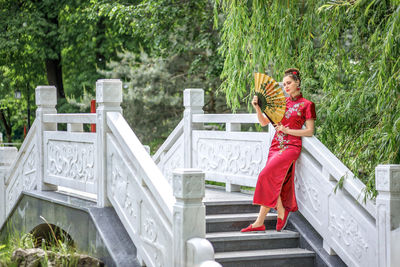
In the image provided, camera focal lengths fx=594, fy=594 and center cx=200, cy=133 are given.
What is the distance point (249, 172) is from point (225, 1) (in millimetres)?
2681

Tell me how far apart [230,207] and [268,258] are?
1.15 metres

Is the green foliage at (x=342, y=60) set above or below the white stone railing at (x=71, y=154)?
above

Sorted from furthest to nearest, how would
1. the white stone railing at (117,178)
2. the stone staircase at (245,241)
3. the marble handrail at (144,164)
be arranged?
the stone staircase at (245,241)
the marble handrail at (144,164)
the white stone railing at (117,178)

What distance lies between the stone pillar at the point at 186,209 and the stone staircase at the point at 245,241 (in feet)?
3.75

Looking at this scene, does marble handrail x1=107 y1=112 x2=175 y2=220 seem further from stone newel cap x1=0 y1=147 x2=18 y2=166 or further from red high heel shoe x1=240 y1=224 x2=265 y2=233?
stone newel cap x1=0 y1=147 x2=18 y2=166

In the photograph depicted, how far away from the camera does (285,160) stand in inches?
261

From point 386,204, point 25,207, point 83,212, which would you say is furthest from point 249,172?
point 25,207

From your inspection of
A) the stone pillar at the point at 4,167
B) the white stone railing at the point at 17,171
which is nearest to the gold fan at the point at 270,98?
the white stone railing at the point at 17,171

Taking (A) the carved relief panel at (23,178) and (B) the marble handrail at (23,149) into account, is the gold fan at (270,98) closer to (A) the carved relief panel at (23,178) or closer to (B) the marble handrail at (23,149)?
(B) the marble handrail at (23,149)

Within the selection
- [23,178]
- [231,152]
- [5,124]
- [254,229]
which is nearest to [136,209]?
[254,229]

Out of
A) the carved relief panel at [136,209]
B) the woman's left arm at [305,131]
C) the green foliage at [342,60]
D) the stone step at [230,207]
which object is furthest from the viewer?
the stone step at [230,207]

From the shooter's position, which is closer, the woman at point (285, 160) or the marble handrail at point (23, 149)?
the woman at point (285, 160)

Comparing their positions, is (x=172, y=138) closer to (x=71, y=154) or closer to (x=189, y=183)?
(x=71, y=154)

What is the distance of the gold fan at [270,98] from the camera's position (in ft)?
21.8
